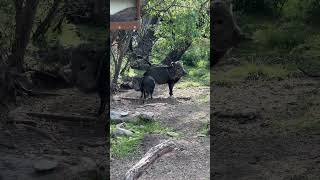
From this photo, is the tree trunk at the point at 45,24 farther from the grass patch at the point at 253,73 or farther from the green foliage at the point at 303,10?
the green foliage at the point at 303,10

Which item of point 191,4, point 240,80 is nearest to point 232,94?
point 240,80

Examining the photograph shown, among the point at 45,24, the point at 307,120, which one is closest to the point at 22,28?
the point at 45,24

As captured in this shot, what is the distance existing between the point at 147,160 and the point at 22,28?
166 cm

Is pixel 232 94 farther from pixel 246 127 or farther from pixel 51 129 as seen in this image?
pixel 51 129

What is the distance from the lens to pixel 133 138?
5664 mm

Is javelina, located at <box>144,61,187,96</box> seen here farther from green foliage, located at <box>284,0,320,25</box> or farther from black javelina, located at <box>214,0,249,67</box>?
green foliage, located at <box>284,0,320,25</box>

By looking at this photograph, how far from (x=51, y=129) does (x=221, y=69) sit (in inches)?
57.0

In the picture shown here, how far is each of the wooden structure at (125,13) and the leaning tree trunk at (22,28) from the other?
0.77 meters

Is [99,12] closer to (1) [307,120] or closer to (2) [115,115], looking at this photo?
(1) [307,120]

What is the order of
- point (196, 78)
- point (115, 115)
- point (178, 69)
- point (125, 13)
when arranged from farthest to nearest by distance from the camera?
point (196, 78), point (178, 69), point (115, 115), point (125, 13)

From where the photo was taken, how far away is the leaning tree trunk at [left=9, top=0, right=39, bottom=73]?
3838mm

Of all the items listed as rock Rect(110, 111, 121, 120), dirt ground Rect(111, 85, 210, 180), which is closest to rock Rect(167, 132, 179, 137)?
dirt ground Rect(111, 85, 210, 180)

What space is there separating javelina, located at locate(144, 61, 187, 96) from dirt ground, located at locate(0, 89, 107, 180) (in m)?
3.40

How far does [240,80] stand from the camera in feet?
12.0
